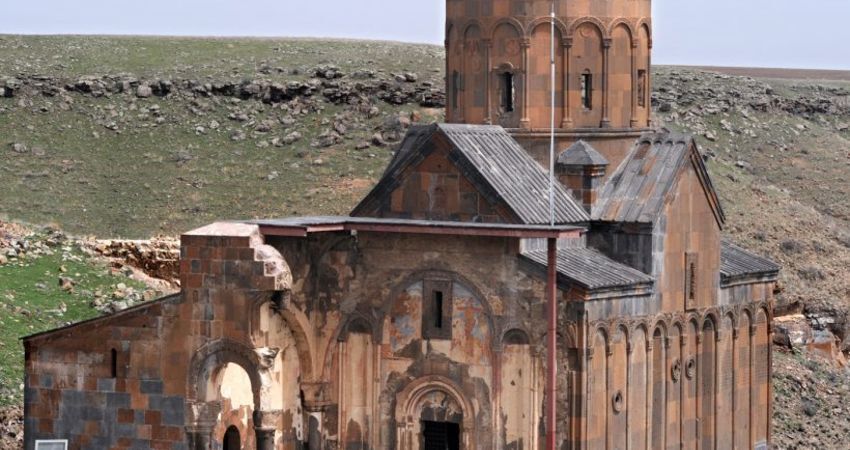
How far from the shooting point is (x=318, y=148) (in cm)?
7081

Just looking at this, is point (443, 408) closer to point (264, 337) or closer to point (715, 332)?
point (264, 337)

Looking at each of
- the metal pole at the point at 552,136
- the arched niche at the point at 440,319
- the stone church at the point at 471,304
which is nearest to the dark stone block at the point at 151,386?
the stone church at the point at 471,304

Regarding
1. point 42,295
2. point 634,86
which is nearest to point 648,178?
point 634,86

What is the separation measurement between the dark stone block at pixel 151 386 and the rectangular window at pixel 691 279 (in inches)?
337

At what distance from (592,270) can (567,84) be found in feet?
12.6

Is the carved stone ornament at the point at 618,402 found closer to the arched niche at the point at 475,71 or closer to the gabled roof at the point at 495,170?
the gabled roof at the point at 495,170

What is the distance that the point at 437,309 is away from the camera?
3409 centimetres

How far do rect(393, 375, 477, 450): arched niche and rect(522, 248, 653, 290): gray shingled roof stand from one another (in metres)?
2.42

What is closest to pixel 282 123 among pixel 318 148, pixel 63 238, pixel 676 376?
pixel 318 148

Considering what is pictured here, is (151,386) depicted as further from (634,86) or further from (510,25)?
(634,86)

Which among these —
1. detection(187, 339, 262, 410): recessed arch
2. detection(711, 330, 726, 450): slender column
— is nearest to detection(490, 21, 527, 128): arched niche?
detection(711, 330, 726, 450): slender column

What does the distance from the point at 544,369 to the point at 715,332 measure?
5060mm

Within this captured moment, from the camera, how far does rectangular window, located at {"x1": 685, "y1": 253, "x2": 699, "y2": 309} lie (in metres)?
36.3

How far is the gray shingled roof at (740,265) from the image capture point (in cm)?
3775
